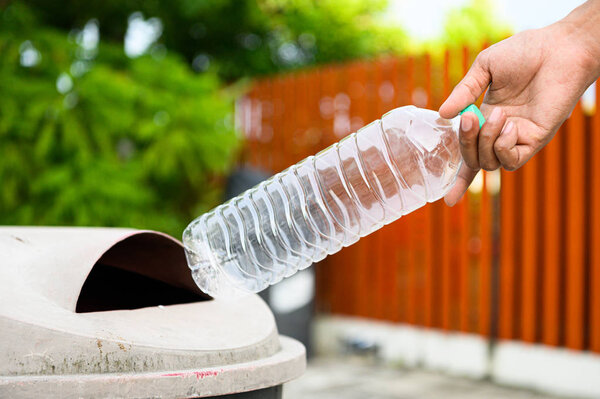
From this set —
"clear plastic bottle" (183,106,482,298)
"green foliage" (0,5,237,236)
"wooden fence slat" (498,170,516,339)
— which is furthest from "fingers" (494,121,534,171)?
"green foliage" (0,5,237,236)

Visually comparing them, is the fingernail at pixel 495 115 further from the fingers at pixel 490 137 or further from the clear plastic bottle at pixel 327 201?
the clear plastic bottle at pixel 327 201

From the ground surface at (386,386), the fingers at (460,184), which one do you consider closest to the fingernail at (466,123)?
the fingers at (460,184)

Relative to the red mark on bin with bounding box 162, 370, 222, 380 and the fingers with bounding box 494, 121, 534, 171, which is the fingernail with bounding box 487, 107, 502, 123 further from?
the red mark on bin with bounding box 162, 370, 222, 380

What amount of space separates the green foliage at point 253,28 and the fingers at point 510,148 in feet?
20.8

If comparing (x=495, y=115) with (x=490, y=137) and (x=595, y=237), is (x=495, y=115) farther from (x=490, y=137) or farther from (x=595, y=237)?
(x=595, y=237)

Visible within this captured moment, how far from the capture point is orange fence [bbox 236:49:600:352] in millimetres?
4469

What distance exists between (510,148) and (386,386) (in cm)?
327

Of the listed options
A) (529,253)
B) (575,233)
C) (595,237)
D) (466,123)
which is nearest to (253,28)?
(529,253)

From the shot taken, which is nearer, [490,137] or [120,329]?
[120,329]

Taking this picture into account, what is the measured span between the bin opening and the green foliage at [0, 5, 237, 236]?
11.4 ft

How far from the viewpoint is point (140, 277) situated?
2.01 metres

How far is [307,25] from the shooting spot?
44.2ft

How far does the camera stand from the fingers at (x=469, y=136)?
1.67 metres

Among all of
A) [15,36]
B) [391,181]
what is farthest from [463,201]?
[15,36]
